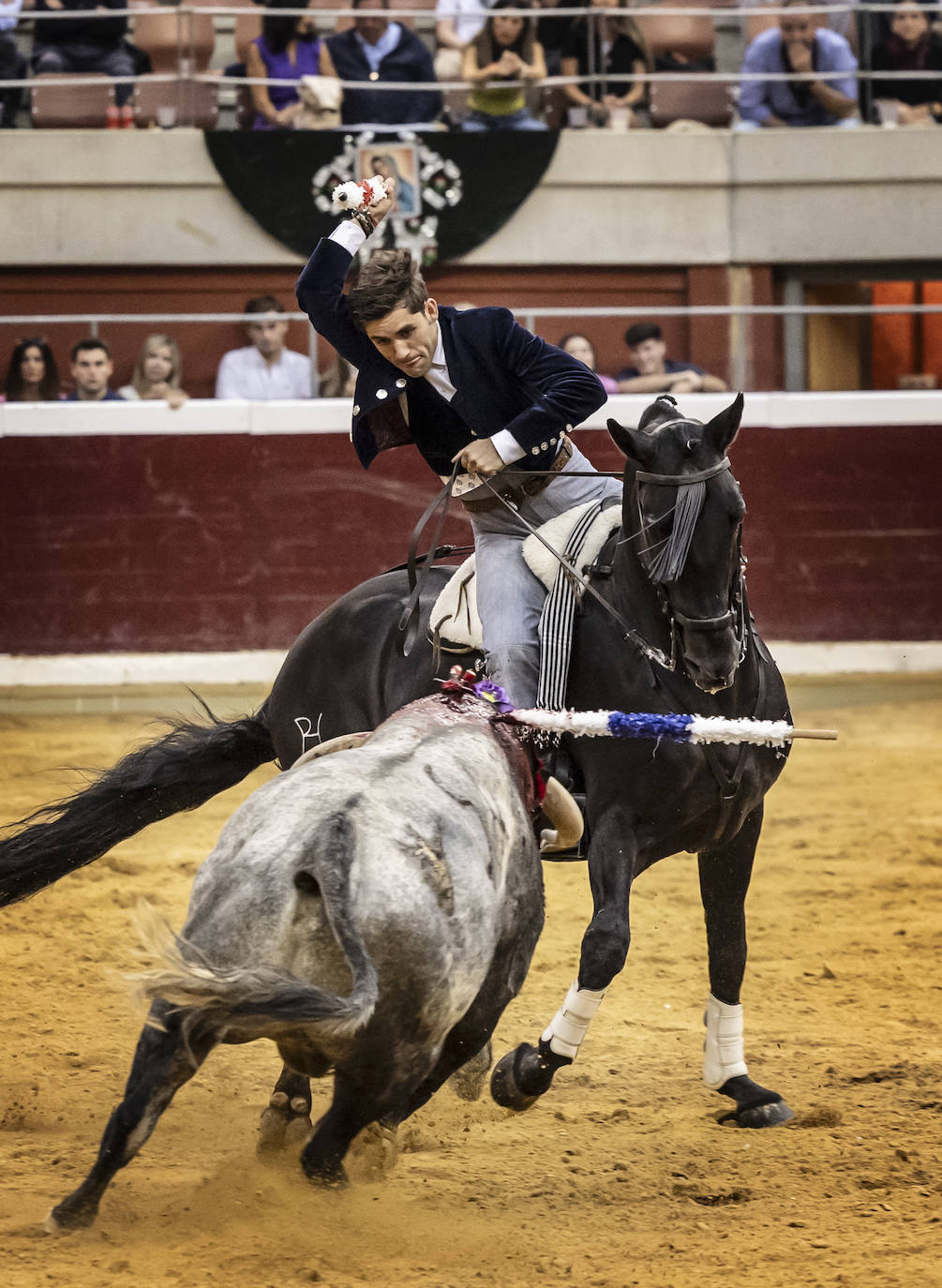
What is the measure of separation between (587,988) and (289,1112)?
0.73 m

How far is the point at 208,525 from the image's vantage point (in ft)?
32.3

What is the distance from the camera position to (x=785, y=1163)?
343 centimetres

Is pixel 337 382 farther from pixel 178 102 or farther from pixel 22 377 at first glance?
pixel 178 102

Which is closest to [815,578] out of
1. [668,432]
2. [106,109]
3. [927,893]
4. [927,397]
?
[927,397]

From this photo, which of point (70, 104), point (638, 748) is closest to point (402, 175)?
point (70, 104)

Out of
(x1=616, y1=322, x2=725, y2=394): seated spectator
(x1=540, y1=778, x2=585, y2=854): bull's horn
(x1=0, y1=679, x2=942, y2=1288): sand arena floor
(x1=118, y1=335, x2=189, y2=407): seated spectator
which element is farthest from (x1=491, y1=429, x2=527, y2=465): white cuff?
(x1=118, y1=335, x2=189, y2=407): seated spectator

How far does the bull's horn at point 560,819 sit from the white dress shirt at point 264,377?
22.3 feet

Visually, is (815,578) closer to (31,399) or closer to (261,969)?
(31,399)

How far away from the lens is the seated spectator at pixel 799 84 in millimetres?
11086

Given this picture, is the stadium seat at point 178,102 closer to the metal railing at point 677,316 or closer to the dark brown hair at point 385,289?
the metal railing at point 677,316

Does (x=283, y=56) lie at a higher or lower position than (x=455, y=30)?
lower

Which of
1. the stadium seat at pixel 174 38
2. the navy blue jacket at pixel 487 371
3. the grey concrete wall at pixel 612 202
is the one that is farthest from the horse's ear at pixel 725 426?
the stadium seat at pixel 174 38

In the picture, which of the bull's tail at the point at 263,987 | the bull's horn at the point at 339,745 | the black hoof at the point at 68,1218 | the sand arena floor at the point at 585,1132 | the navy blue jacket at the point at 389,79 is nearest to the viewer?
the bull's tail at the point at 263,987

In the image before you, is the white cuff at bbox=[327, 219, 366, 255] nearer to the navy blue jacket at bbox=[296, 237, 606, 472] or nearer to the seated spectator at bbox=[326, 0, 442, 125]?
the navy blue jacket at bbox=[296, 237, 606, 472]
